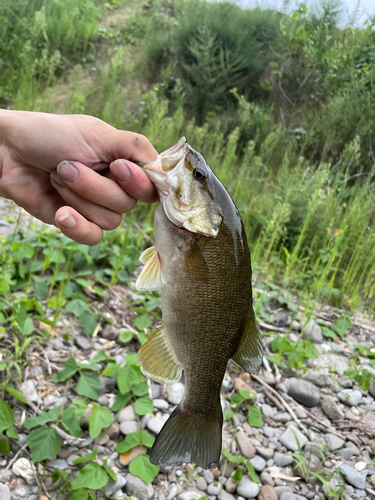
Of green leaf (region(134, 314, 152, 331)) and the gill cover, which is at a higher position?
the gill cover

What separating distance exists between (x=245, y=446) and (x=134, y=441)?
26.1 inches

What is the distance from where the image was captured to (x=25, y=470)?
5.35ft

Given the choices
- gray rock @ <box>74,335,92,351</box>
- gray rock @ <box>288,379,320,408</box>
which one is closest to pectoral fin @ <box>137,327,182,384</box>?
gray rock @ <box>74,335,92,351</box>

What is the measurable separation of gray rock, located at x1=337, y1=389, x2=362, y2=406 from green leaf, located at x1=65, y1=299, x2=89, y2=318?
73.5 inches

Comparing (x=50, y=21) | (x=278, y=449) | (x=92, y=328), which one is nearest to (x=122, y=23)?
(x=50, y=21)

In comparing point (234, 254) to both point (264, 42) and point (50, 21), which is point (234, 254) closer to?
point (50, 21)

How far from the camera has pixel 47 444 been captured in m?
1.63

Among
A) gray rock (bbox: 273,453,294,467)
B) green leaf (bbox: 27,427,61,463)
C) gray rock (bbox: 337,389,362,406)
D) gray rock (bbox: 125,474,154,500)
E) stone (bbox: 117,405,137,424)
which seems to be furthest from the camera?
gray rock (bbox: 337,389,362,406)

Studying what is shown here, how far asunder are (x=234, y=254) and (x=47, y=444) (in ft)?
3.87

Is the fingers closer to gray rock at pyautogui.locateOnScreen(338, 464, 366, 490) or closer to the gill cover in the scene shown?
the gill cover

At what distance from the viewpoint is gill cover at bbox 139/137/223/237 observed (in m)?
1.18

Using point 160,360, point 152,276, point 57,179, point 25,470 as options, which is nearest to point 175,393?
point 25,470

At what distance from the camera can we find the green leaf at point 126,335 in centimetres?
232

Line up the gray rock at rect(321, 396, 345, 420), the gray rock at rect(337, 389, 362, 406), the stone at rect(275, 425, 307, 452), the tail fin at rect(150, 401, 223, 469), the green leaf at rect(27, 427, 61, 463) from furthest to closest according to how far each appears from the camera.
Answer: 1. the gray rock at rect(337, 389, 362, 406)
2. the gray rock at rect(321, 396, 345, 420)
3. the stone at rect(275, 425, 307, 452)
4. the green leaf at rect(27, 427, 61, 463)
5. the tail fin at rect(150, 401, 223, 469)
